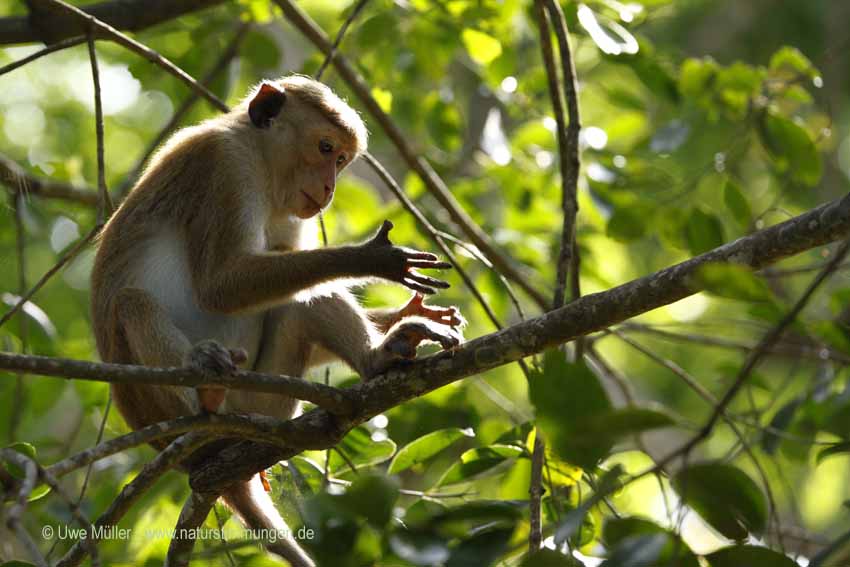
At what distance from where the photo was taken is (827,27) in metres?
16.8

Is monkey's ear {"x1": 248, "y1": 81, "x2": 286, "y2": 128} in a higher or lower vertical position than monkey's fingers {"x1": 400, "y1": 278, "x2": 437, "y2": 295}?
higher

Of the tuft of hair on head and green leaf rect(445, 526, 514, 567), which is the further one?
the tuft of hair on head

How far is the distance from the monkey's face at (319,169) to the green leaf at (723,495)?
4.13 metres

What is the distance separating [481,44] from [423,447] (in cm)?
358

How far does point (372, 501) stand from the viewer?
2.80 m

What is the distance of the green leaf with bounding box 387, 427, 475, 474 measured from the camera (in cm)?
520

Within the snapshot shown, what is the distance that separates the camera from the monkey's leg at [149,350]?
17.3ft

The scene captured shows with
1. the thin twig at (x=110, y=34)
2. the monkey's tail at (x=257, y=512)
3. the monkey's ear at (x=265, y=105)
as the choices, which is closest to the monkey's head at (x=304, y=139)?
the monkey's ear at (x=265, y=105)

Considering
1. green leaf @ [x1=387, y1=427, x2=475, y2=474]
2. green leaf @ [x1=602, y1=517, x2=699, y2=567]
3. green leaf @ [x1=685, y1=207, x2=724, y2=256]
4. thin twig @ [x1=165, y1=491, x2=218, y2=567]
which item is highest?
green leaf @ [x1=685, y1=207, x2=724, y2=256]

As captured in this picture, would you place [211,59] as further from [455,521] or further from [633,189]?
[455,521]

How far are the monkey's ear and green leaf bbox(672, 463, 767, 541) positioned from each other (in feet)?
15.1

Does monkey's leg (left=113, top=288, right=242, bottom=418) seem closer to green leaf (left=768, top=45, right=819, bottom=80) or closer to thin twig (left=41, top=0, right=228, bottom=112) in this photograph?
thin twig (left=41, top=0, right=228, bottom=112)

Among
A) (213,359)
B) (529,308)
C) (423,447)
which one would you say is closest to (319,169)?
(423,447)

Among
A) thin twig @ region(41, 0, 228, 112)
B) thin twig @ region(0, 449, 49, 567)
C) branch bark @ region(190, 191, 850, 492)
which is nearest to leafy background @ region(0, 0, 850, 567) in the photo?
branch bark @ region(190, 191, 850, 492)
